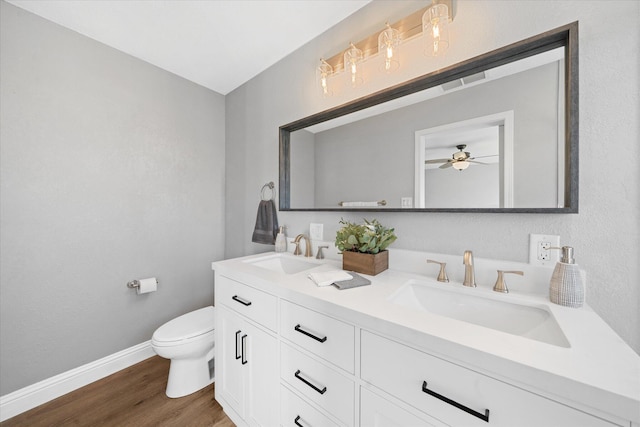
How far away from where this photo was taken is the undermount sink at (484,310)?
0.75 metres

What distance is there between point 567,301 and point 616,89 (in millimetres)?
715

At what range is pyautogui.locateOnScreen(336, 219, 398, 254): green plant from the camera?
3.79 feet

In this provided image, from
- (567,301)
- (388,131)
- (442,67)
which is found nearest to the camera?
(567,301)

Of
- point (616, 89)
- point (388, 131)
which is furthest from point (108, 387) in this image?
point (616, 89)

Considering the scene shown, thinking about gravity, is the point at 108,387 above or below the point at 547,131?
below

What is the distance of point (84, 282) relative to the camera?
1.64 metres

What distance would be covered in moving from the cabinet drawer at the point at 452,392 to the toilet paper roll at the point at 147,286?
1.82m

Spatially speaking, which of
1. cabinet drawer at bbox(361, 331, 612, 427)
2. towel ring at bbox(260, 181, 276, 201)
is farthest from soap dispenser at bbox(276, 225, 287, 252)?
cabinet drawer at bbox(361, 331, 612, 427)

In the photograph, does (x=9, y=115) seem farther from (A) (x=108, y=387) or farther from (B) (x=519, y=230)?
(B) (x=519, y=230)

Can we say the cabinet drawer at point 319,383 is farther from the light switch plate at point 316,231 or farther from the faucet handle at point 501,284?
the light switch plate at point 316,231

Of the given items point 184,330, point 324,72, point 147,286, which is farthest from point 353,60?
point 147,286

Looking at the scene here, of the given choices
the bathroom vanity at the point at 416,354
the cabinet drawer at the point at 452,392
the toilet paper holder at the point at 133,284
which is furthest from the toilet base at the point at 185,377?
the cabinet drawer at the point at 452,392

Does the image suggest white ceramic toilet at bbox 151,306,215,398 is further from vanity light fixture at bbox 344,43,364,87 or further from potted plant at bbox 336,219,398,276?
vanity light fixture at bbox 344,43,364,87

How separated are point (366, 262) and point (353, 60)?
3.74 feet
